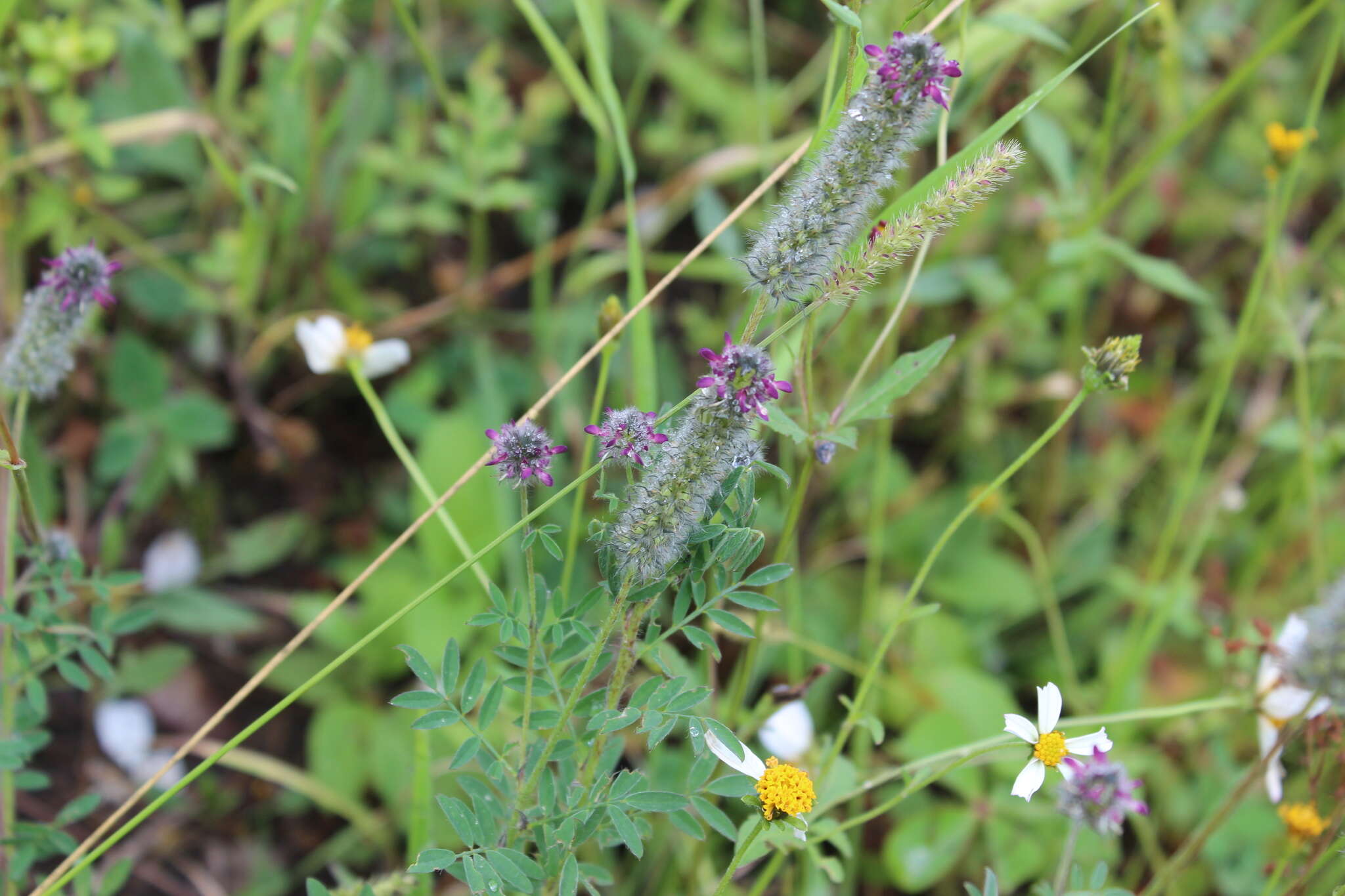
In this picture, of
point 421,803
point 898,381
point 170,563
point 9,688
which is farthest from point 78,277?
point 898,381

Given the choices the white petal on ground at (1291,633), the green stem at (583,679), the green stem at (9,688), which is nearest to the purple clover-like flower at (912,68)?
the green stem at (583,679)

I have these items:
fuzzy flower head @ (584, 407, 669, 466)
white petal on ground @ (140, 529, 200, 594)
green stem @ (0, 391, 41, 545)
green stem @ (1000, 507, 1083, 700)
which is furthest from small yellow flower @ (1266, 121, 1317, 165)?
white petal on ground @ (140, 529, 200, 594)

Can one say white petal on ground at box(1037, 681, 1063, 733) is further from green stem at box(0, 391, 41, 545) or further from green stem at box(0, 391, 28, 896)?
green stem at box(0, 391, 28, 896)

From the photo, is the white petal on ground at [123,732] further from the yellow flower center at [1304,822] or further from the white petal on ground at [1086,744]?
the yellow flower center at [1304,822]

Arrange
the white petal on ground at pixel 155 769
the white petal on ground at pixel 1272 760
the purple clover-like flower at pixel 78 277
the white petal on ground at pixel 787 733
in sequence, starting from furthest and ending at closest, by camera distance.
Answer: the white petal on ground at pixel 155 769 < the white petal on ground at pixel 787 733 < the white petal on ground at pixel 1272 760 < the purple clover-like flower at pixel 78 277

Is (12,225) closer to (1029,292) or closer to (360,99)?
(360,99)

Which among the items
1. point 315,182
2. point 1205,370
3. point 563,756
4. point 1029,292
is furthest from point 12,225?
point 1205,370

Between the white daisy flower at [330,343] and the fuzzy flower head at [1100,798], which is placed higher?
the white daisy flower at [330,343]
